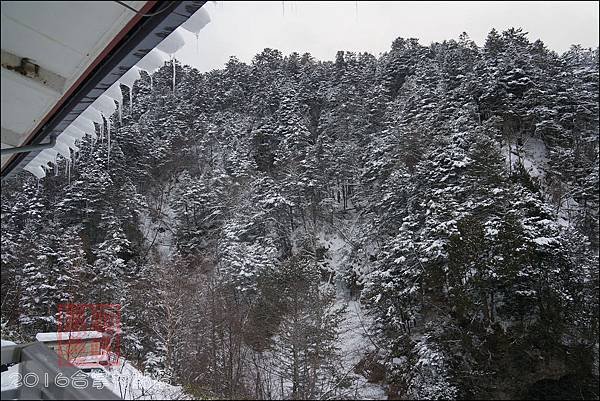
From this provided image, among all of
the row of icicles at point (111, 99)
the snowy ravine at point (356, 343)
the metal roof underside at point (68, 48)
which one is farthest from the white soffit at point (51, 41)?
the snowy ravine at point (356, 343)

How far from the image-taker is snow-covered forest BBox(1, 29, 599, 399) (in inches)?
255

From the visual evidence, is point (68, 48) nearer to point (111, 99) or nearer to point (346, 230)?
point (111, 99)

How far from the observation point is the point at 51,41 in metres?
1.12

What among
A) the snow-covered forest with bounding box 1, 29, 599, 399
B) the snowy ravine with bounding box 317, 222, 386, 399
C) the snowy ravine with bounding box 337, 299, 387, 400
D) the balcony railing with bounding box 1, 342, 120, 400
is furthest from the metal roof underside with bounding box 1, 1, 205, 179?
the snowy ravine with bounding box 337, 299, 387, 400

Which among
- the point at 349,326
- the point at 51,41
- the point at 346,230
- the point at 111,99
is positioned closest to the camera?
the point at 51,41

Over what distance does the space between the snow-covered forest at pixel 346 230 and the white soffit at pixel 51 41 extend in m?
0.39

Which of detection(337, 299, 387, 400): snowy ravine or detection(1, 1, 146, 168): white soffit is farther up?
detection(1, 1, 146, 168): white soffit

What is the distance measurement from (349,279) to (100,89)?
14314 millimetres

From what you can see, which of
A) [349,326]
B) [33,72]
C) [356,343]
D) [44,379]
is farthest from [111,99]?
[349,326]

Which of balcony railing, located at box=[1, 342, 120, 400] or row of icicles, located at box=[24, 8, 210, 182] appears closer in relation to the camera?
balcony railing, located at box=[1, 342, 120, 400]

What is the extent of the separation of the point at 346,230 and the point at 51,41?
1726 cm

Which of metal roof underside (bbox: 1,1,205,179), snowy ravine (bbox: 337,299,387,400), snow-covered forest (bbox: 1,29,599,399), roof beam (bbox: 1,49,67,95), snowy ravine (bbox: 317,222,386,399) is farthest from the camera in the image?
snow-covered forest (bbox: 1,29,599,399)

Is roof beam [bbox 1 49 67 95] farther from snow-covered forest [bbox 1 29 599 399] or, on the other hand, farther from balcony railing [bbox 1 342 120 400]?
balcony railing [bbox 1 342 120 400]

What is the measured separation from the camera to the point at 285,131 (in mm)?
21641
